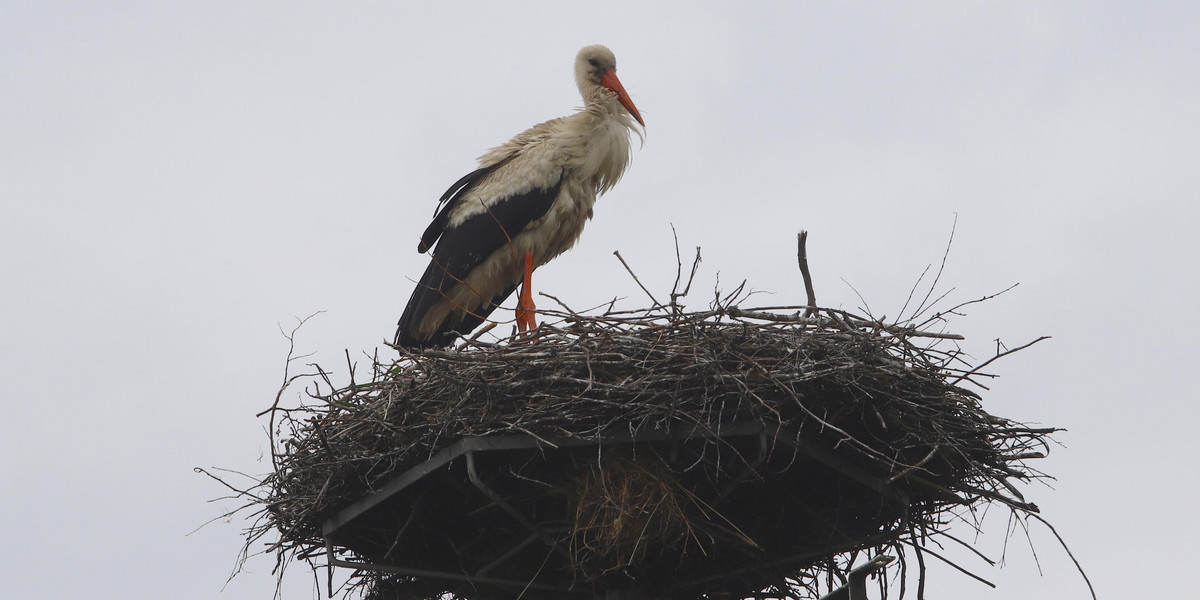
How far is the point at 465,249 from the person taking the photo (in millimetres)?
8438

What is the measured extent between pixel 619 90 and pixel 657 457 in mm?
3746

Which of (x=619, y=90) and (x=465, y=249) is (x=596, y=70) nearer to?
(x=619, y=90)

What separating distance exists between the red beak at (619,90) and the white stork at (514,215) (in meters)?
0.09

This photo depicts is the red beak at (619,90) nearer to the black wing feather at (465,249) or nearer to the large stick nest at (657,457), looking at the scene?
the black wing feather at (465,249)

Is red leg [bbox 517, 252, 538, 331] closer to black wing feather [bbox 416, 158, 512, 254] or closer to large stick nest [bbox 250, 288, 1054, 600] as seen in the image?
black wing feather [bbox 416, 158, 512, 254]

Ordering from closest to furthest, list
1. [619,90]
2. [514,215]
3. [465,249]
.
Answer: [514,215] < [465,249] < [619,90]

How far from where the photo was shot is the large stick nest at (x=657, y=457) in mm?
5574

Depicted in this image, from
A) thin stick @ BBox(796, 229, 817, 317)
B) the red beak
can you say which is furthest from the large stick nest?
the red beak

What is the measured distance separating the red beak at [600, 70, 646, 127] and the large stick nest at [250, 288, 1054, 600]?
3.00m

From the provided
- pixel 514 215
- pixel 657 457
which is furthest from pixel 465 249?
pixel 657 457

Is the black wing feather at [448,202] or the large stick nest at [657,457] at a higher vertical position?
the black wing feather at [448,202]

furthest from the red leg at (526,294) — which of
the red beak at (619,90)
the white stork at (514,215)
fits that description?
the red beak at (619,90)

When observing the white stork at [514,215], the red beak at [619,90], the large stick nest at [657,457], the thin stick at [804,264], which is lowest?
the large stick nest at [657,457]

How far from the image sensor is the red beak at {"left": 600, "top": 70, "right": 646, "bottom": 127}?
8.87 meters
